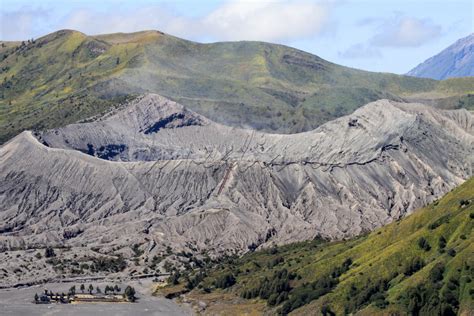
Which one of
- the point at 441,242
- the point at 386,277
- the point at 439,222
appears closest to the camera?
the point at 386,277

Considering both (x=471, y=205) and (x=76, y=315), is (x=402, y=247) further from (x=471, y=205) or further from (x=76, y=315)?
(x=76, y=315)

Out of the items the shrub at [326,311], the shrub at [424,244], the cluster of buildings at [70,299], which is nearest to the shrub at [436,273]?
the shrub at [424,244]

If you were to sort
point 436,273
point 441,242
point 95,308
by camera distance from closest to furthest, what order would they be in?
point 436,273 < point 441,242 < point 95,308

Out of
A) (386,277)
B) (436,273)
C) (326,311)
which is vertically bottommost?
(326,311)

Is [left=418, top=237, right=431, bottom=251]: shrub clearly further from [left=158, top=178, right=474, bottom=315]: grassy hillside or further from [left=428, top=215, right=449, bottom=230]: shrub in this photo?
[left=428, top=215, right=449, bottom=230]: shrub

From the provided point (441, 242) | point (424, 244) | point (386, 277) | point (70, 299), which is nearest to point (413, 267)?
point (386, 277)

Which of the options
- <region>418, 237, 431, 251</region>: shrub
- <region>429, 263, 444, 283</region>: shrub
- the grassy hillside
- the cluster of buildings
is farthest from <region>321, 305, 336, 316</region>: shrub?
the cluster of buildings

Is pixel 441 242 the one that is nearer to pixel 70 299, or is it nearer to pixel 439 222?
pixel 439 222

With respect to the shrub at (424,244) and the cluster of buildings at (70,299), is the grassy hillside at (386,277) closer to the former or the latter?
the shrub at (424,244)

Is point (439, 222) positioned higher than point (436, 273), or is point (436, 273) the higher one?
point (439, 222)
